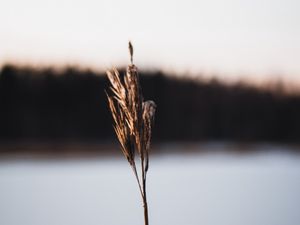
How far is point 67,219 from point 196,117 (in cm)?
1565

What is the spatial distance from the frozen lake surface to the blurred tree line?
5436 mm

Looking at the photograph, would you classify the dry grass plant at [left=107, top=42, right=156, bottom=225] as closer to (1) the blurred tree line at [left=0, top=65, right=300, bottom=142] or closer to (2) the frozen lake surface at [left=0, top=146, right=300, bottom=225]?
(2) the frozen lake surface at [left=0, top=146, right=300, bottom=225]

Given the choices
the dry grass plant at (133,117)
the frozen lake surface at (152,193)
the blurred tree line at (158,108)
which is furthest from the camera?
the blurred tree line at (158,108)

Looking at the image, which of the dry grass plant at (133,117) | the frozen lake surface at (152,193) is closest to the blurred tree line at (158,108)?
the frozen lake surface at (152,193)

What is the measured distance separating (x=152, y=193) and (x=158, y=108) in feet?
44.3

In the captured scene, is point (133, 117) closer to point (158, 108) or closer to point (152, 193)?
point (152, 193)

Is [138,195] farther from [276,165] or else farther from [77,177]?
[276,165]

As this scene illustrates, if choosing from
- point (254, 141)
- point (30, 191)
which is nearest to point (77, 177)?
point (30, 191)

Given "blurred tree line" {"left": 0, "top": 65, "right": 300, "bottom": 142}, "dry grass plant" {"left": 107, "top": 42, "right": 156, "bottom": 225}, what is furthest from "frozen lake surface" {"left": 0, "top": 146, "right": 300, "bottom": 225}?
"blurred tree line" {"left": 0, "top": 65, "right": 300, "bottom": 142}

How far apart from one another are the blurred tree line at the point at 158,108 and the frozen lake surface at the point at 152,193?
5.44 meters

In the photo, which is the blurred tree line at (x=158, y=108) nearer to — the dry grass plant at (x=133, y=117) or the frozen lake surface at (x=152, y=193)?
the frozen lake surface at (x=152, y=193)

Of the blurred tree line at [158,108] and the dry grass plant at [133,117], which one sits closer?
the dry grass plant at [133,117]

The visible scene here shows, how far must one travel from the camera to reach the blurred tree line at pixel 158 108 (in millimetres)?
16609

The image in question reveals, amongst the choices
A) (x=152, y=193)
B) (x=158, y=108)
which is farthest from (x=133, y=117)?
(x=158, y=108)
